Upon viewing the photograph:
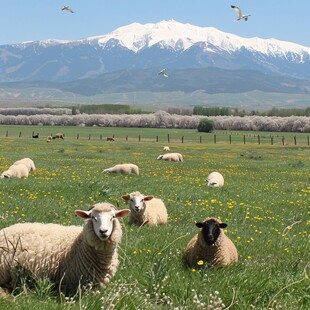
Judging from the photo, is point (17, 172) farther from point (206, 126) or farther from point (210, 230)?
point (206, 126)

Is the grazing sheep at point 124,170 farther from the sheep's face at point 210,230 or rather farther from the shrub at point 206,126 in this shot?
the shrub at point 206,126

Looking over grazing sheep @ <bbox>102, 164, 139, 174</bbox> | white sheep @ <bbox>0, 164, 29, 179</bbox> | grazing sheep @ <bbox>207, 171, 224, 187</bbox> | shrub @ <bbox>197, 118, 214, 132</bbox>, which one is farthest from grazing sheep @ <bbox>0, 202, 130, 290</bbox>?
shrub @ <bbox>197, 118, 214, 132</bbox>

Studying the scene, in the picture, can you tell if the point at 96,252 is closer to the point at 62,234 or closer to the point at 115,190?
the point at 62,234

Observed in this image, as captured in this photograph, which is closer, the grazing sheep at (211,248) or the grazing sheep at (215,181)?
the grazing sheep at (211,248)

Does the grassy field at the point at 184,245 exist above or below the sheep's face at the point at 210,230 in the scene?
below

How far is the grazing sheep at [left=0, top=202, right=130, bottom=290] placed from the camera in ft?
25.6

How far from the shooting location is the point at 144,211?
562 inches

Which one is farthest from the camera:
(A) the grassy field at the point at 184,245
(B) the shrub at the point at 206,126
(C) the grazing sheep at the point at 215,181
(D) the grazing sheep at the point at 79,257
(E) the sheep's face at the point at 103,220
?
(B) the shrub at the point at 206,126

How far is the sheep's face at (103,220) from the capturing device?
7.65m

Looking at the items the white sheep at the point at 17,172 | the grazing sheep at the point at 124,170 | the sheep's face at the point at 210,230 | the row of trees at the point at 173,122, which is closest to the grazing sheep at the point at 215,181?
the grazing sheep at the point at 124,170

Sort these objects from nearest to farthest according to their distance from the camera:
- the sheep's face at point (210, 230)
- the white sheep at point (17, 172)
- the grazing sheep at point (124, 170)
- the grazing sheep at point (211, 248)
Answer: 1. the grazing sheep at point (211, 248)
2. the sheep's face at point (210, 230)
3. the white sheep at point (17, 172)
4. the grazing sheep at point (124, 170)

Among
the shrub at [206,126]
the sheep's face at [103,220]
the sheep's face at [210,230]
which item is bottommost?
the shrub at [206,126]

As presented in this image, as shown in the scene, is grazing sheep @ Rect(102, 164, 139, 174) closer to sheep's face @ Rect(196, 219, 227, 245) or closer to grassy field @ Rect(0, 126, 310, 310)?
grassy field @ Rect(0, 126, 310, 310)

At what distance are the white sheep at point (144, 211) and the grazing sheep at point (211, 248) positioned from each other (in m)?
3.73
